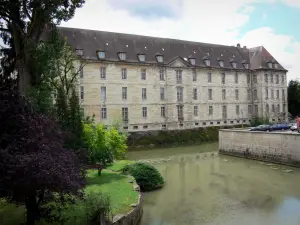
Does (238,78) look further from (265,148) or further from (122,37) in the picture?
(265,148)

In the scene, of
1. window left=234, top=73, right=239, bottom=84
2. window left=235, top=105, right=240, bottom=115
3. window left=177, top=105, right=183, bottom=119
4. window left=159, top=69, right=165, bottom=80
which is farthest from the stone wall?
window left=234, top=73, right=239, bottom=84

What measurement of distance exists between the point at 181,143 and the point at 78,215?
27.6 meters

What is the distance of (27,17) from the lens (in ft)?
37.8

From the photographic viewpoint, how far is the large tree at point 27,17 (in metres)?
10.7

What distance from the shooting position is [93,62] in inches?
1329

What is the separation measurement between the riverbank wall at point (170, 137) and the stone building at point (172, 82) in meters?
1.01

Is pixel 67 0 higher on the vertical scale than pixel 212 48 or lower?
lower

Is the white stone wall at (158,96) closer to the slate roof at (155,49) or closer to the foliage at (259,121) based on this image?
the slate roof at (155,49)

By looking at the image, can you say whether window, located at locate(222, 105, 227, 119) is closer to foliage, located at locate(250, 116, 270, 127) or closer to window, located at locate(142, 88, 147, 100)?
foliage, located at locate(250, 116, 270, 127)

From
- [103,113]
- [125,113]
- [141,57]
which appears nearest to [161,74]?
[141,57]

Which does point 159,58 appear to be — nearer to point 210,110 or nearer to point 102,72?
point 102,72

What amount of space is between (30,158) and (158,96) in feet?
103

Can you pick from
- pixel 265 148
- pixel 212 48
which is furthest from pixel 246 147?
pixel 212 48

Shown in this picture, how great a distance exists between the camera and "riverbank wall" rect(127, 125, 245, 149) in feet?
114
